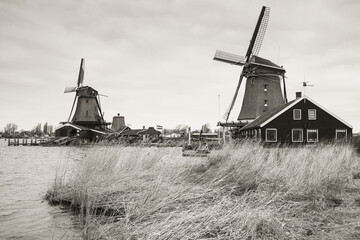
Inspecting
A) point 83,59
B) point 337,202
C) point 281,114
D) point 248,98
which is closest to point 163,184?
point 337,202

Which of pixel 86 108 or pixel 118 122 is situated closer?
pixel 86 108

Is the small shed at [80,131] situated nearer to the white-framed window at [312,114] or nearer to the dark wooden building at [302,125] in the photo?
the dark wooden building at [302,125]

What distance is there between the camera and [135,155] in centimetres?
936

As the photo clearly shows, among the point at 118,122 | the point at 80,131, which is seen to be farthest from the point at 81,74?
the point at 118,122

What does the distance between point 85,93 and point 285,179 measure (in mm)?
51711

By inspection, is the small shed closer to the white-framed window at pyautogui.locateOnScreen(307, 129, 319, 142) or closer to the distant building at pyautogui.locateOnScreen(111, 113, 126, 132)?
the distant building at pyautogui.locateOnScreen(111, 113, 126, 132)

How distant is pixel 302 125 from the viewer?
97.2 ft

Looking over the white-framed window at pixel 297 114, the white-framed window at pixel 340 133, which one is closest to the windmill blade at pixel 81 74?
the white-framed window at pixel 297 114

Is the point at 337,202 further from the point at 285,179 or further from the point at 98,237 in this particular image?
the point at 98,237

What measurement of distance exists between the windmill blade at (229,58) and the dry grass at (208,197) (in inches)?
1011

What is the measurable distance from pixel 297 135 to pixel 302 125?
3.31ft

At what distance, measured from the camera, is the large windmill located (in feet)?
113

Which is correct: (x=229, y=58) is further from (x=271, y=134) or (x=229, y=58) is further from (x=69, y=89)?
(x=69, y=89)

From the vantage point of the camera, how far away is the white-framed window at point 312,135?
98.1ft
